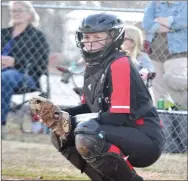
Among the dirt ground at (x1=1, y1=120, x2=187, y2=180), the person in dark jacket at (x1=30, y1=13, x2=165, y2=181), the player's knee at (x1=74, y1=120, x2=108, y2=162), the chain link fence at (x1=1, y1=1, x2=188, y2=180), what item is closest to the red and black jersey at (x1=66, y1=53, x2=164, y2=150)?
the person in dark jacket at (x1=30, y1=13, x2=165, y2=181)

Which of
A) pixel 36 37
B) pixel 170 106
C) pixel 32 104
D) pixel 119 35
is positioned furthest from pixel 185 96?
pixel 32 104

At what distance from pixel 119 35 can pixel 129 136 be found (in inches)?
28.9

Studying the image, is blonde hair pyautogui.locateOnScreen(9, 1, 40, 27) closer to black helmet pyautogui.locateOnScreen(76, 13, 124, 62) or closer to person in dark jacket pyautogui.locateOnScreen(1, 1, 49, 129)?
person in dark jacket pyautogui.locateOnScreen(1, 1, 49, 129)

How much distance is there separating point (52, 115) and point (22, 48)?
3.29 metres

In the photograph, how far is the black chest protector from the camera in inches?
159

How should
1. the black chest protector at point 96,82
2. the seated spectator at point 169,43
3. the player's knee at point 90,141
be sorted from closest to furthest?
the player's knee at point 90,141 < the black chest protector at point 96,82 < the seated spectator at point 169,43

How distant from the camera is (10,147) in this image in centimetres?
675

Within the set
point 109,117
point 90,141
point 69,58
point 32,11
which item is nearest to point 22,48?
point 32,11

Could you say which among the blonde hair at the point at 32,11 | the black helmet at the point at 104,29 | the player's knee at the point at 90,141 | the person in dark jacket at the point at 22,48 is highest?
the black helmet at the point at 104,29

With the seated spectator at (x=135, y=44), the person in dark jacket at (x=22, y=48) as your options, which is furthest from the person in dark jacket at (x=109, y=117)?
the person in dark jacket at (x=22, y=48)

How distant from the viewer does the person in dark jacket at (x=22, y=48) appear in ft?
23.3

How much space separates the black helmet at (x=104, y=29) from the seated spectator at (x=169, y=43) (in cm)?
206

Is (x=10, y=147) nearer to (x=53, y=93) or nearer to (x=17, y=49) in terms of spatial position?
(x=17, y=49)

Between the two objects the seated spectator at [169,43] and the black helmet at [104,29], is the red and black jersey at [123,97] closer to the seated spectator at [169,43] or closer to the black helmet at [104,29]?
the black helmet at [104,29]
